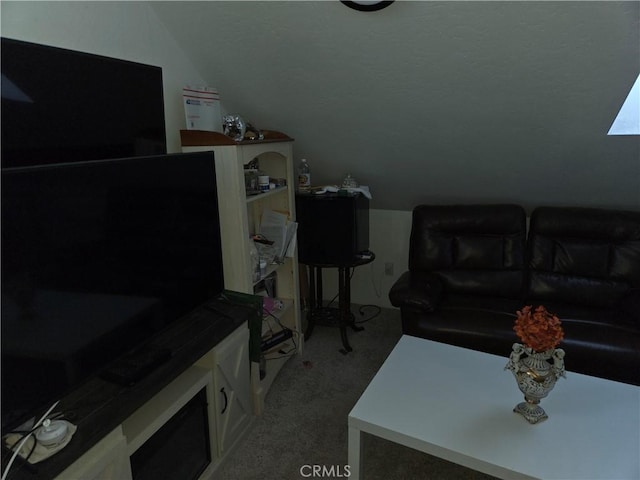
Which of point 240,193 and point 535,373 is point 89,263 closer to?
point 240,193

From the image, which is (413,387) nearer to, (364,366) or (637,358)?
(364,366)

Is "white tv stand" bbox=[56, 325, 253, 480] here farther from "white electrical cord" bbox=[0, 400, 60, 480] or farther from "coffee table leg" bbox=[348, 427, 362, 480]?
"coffee table leg" bbox=[348, 427, 362, 480]

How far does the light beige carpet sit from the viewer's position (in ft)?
5.87

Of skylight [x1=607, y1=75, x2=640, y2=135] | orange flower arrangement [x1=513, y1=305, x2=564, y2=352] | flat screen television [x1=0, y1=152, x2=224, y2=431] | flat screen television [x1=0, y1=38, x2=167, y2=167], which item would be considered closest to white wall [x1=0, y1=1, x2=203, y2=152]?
flat screen television [x1=0, y1=38, x2=167, y2=167]

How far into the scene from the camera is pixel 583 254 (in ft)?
8.27

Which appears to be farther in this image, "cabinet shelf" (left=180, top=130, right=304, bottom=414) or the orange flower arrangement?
"cabinet shelf" (left=180, top=130, right=304, bottom=414)

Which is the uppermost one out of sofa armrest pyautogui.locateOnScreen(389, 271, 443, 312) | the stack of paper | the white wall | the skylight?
the white wall

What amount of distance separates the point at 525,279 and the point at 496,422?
1.45 meters

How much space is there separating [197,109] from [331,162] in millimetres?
1086

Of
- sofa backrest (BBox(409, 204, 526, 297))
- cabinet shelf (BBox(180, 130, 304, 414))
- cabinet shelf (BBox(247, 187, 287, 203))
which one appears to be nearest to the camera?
cabinet shelf (BBox(180, 130, 304, 414))

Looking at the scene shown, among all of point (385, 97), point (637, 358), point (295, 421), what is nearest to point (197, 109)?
point (385, 97)

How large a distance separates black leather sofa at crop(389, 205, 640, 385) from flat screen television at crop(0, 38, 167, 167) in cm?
161

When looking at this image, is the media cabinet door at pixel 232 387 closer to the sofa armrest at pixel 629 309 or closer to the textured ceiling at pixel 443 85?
the textured ceiling at pixel 443 85

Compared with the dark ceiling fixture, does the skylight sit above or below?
below
